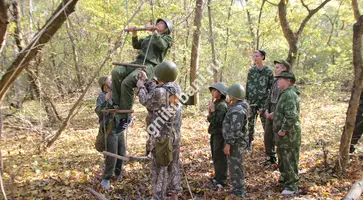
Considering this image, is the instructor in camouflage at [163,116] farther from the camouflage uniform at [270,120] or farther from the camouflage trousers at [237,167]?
the camouflage uniform at [270,120]

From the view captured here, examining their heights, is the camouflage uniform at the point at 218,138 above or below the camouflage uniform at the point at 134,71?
below

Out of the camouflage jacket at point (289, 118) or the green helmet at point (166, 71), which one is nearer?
the green helmet at point (166, 71)

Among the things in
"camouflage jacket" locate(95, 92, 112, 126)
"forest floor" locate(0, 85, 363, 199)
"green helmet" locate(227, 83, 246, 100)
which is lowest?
"forest floor" locate(0, 85, 363, 199)

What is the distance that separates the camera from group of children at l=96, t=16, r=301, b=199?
417 centimetres

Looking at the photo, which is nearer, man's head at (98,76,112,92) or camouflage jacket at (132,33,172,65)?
camouflage jacket at (132,33,172,65)

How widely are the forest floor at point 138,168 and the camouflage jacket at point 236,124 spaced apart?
Answer: 99 cm

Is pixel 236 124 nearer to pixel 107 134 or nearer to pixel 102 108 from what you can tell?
pixel 107 134

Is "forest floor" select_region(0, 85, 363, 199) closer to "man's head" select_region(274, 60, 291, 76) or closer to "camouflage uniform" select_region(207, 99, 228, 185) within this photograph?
"camouflage uniform" select_region(207, 99, 228, 185)

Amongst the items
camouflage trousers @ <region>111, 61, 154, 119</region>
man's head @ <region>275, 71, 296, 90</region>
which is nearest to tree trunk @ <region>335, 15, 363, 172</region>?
man's head @ <region>275, 71, 296, 90</region>

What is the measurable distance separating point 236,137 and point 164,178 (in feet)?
4.60

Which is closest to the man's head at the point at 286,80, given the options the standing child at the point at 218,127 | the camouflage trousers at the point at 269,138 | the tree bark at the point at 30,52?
the standing child at the point at 218,127

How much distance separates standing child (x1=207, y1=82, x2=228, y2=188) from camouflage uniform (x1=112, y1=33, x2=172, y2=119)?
120 centimetres

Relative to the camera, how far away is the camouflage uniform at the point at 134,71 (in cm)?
455

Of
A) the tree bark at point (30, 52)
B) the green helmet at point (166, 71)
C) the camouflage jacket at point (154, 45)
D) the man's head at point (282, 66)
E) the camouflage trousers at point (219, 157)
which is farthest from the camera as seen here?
the man's head at point (282, 66)
